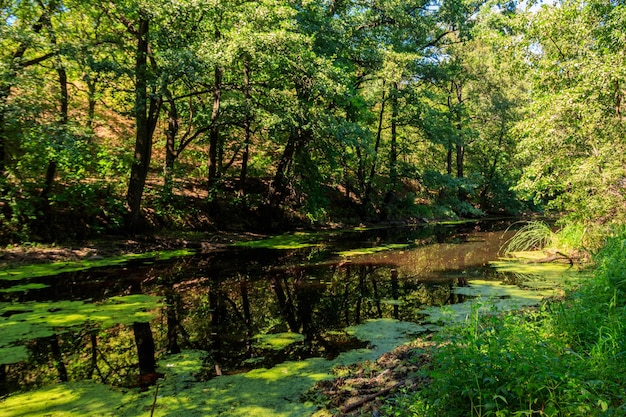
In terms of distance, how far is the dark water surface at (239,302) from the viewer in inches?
196

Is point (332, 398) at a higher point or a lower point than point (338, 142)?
lower

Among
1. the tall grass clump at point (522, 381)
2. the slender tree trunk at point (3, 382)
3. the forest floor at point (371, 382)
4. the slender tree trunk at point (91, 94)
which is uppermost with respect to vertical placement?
the slender tree trunk at point (91, 94)

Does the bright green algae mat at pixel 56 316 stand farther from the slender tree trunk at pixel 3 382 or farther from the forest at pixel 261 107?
the forest at pixel 261 107

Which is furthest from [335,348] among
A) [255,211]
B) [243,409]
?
[255,211]

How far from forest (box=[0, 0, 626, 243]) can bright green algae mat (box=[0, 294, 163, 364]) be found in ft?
14.9

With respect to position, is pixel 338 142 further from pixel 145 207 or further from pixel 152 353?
pixel 152 353

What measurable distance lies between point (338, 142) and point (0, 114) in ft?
39.0

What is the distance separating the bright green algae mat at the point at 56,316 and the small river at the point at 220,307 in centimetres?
2

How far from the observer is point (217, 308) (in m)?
7.29

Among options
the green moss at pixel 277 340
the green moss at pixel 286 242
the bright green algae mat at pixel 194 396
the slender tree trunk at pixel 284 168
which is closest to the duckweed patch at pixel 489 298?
the green moss at pixel 277 340

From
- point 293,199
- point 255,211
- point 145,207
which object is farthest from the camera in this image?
point 293,199

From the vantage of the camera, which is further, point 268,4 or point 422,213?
point 422,213

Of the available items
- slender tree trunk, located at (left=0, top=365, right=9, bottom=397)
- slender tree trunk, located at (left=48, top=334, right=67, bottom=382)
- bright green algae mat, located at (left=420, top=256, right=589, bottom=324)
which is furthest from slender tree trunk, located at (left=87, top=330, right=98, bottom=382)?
bright green algae mat, located at (left=420, top=256, right=589, bottom=324)

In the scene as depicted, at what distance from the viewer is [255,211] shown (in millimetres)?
19344
